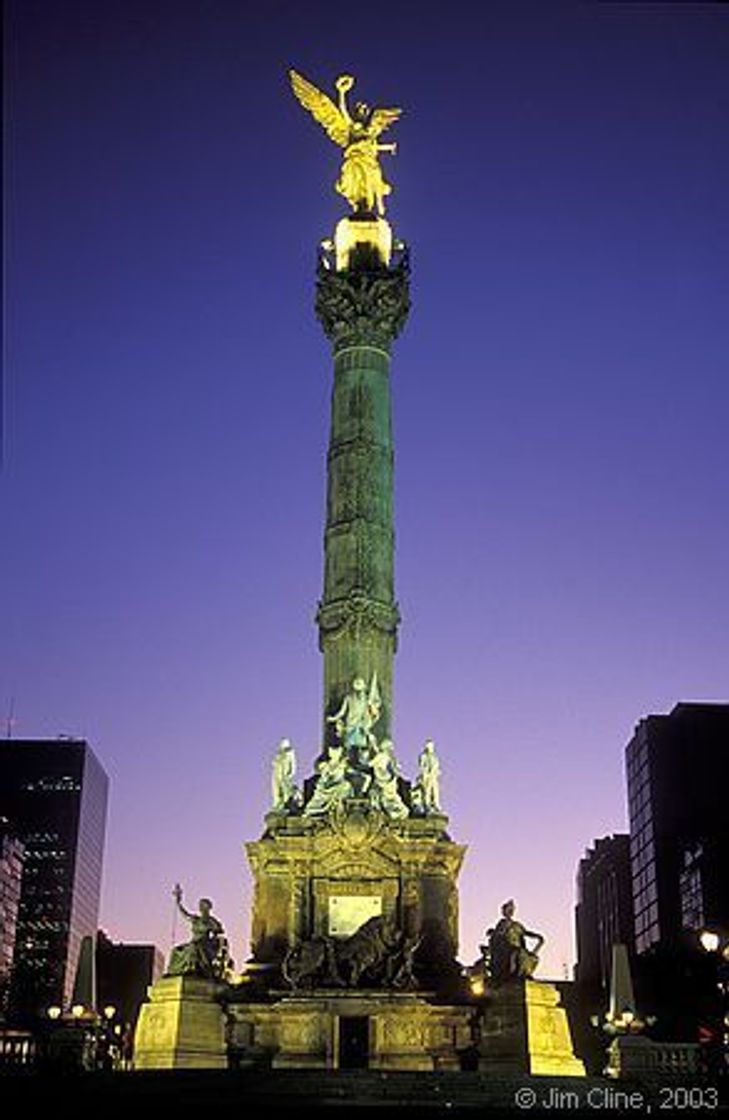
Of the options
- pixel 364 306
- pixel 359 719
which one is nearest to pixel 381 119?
pixel 364 306

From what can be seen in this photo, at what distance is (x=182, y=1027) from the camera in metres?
30.7

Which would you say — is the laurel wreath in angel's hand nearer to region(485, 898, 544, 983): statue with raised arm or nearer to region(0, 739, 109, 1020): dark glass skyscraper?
region(485, 898, 544, 983): statue with raised arm

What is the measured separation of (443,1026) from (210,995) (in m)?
5.36

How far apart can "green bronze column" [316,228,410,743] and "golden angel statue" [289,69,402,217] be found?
153 cm

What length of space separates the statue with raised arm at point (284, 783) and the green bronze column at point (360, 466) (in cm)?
144

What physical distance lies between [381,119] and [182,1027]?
29.8 meters

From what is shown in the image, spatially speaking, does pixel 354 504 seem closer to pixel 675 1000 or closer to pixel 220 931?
pixel 220 931

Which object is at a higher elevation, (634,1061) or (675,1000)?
(675,1000)

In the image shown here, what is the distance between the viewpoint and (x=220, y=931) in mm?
32750

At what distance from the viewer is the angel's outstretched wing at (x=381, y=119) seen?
152ft

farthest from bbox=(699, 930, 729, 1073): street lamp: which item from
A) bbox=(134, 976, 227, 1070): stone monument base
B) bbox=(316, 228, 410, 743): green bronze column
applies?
bbox=(316, 228, 410, 743): green bronze column

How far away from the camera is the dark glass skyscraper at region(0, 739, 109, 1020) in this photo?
5423 inches

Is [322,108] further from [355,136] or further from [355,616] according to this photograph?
[355,616]

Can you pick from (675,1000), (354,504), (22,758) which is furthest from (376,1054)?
(22,758)
